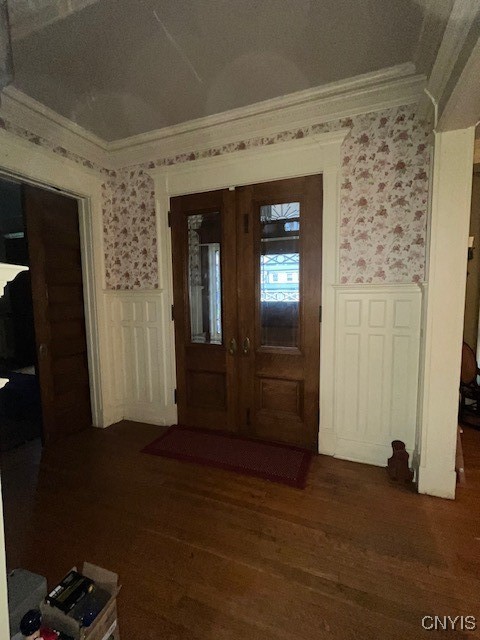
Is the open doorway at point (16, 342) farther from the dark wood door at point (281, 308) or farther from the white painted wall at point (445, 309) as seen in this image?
the white painted wall at point (445, 309)

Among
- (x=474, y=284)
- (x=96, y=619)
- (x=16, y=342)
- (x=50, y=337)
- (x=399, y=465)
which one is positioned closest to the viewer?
(x=96, y=619)

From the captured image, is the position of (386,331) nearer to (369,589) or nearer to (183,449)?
(369,589)

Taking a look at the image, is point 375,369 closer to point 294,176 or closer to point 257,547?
point 257,547

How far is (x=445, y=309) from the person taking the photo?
1796mm

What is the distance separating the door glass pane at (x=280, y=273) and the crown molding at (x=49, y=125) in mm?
1669

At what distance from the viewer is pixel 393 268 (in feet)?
6.91

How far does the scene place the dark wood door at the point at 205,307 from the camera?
2.61 metres

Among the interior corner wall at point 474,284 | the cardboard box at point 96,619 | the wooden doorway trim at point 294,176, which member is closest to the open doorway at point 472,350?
the interior corner wall at point 474,284

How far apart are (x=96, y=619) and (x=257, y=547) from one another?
837mm

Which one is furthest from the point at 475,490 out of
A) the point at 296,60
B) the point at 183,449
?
the point at 296,60

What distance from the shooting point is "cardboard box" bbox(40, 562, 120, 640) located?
0.95 meters

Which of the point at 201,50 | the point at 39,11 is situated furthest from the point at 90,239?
the point at 201,50

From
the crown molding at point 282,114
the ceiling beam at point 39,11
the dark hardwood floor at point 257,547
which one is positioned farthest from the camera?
the crown molding at point 282,114

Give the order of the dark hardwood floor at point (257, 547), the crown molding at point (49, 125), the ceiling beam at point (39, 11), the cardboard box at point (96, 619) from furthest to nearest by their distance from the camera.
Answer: the crown molding at point (49, 125), the ceiling beam at point (39, 11), the dark hardwood floor at point (257, 547), the cardboard box at point (96, 619)
